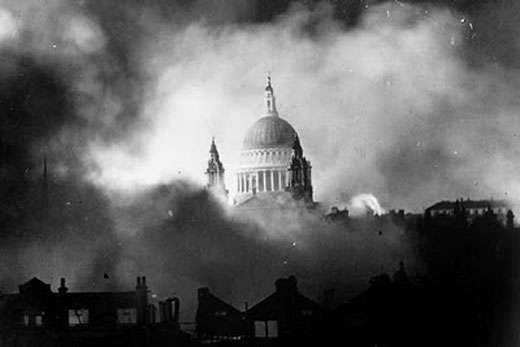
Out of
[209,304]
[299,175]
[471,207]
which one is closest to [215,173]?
[299,175]

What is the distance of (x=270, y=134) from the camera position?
97.3 m

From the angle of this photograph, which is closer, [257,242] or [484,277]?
[484,277]

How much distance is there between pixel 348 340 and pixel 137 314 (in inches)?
316

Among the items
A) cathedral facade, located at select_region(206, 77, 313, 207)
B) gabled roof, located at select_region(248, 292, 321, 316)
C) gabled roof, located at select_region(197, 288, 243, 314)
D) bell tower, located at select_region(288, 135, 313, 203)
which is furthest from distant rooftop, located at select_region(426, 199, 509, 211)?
gabled roof, located at select_region(248, 292, 321, 316)

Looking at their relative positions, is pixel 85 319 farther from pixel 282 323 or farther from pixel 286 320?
pixel 286 320

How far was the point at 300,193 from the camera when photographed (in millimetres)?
89125

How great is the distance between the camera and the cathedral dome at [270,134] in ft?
318

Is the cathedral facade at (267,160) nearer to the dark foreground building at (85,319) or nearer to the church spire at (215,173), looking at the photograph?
the church spire at (215,173)

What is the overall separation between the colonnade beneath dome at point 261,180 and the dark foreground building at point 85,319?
4351cm

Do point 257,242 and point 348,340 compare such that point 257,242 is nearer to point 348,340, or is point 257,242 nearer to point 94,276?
point 94,276

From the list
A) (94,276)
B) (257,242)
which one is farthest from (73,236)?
(257,242)

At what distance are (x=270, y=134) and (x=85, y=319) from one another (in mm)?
47766

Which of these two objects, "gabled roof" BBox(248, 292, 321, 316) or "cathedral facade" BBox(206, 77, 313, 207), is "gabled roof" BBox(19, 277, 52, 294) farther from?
"cathedral facade" BBox(206, 77, 313, 207)

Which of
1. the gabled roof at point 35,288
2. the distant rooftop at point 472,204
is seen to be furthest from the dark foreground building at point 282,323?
the distant rooftop at point 472,204
